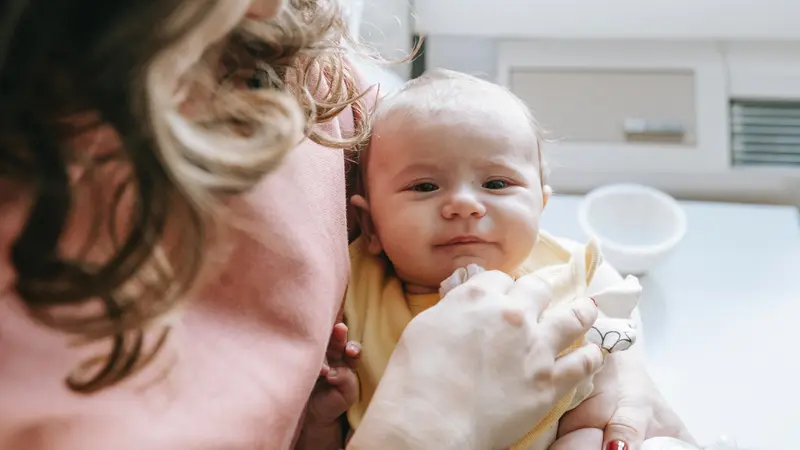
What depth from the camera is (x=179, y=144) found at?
0.44m

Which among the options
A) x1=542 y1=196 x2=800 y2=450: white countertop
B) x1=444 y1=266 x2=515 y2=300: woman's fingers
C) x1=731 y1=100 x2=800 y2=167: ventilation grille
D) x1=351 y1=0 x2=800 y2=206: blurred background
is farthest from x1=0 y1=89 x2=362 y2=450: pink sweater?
x1=731 y1=100 x2=800 y2=167: ventilation grille

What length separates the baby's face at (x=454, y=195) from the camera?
812mm

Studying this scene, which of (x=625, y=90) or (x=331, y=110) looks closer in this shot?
(x=331, y=110)

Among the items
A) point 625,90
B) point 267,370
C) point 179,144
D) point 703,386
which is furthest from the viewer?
point 625,90

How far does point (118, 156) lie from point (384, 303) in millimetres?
445

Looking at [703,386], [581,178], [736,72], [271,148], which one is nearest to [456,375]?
[271,148]

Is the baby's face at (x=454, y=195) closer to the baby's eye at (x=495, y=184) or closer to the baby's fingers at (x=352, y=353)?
the baby's eye at (x=495, y=184)

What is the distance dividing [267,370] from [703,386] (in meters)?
0.67

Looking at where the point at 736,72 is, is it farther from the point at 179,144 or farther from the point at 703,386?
the point at 179,144

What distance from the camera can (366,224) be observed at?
35.5 inches

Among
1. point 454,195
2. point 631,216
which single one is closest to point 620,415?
point 454,195

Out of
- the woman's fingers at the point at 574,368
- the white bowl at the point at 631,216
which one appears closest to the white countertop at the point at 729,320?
the white bowl at the point at 631,216

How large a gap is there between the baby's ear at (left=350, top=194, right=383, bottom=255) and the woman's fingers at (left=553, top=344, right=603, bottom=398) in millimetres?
277

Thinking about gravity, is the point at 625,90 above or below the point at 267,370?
below
